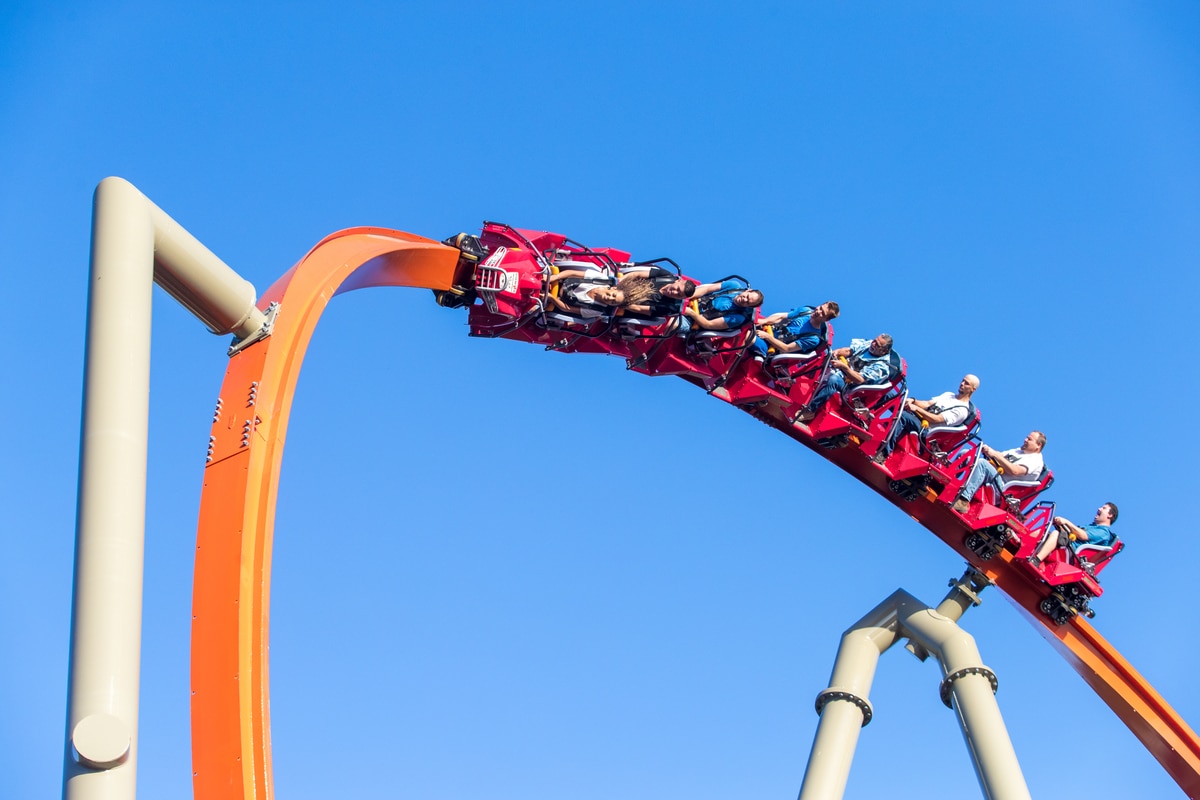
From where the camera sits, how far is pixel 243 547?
5891mm

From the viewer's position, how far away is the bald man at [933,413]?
11.3 metres

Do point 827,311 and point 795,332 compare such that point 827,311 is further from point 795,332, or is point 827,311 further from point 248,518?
point 248,518

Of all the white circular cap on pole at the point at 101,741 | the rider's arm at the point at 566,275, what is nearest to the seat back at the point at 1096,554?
the rider's arm at the point at 566,275

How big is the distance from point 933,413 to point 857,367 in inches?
33.9

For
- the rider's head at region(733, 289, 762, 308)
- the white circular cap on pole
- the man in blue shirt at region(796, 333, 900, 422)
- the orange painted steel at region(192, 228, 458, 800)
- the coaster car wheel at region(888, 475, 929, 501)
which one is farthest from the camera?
the coaster car wheel at region(888, 475, 929, 501)

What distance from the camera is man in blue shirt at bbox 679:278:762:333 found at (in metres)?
10.1

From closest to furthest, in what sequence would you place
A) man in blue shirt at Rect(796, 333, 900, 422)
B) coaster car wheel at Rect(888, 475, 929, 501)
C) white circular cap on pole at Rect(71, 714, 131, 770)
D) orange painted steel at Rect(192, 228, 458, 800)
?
white circular cap on pole at Rect(71, 714, 131, 770) < orange painted steel at Rect(192, 228, 458, 800) < man in blue shirt at Rect(796, 333, 900, 422) < coaster car wheel at Rect(888, 475, 929, 501)

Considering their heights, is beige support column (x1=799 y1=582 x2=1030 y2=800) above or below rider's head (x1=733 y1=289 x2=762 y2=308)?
below

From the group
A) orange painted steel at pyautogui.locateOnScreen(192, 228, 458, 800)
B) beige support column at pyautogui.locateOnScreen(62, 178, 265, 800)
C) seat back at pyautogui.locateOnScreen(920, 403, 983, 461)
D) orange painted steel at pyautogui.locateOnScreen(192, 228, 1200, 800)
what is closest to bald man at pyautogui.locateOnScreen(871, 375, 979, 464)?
seat back at pyautogui.locateOnScreen(920, 403, 983, 461)

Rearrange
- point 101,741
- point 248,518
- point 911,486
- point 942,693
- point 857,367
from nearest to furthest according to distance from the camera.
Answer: point 101,741 → point 248,518 → point 942,693 → point 857,367 → point 911,486

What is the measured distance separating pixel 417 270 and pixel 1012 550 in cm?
616

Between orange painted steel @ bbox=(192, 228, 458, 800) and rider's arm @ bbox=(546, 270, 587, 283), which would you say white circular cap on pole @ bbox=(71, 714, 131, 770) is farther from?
rider's arm @ bbox=(546, 270, 587, 283)

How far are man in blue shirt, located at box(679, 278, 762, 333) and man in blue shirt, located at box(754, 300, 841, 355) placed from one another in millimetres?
457

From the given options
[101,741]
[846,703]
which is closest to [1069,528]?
[846,703]
